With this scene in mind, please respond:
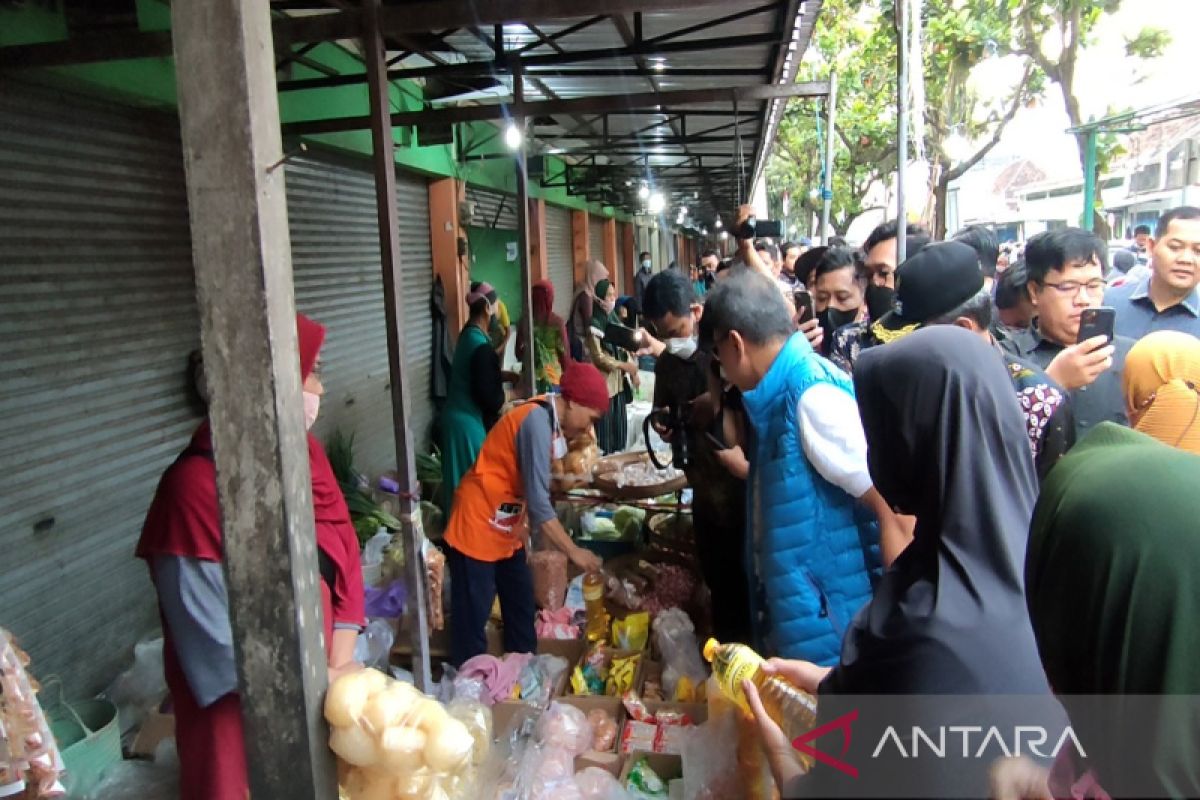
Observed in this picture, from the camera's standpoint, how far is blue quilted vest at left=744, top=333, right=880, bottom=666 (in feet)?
7.54

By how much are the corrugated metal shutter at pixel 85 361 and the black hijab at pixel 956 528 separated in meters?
3.85

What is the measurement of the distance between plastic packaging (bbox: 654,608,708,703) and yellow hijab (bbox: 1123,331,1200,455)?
6.67 feet

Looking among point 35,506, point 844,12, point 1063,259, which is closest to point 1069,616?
point 1063,259

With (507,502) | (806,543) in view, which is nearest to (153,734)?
(507,502)

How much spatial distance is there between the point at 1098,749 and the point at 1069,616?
19 cm

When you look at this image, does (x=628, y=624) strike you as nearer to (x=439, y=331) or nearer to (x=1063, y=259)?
(x=1063, y=259)

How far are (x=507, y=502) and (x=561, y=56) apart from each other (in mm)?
3103

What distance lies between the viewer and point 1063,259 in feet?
9.80

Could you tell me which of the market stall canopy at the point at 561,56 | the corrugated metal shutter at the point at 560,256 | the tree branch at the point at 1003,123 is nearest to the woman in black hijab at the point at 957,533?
the market stall canopy at the point at 561,56

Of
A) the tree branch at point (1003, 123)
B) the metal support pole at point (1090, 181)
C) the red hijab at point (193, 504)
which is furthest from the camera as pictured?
the tree branch at point (1003, 123)

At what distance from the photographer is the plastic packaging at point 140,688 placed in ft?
12.8

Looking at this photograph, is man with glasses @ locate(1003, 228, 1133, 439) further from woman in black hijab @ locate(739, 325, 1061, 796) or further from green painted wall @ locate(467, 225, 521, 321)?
green painted wall @ locate(467, 225, 521, 321)

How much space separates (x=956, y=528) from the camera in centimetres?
144

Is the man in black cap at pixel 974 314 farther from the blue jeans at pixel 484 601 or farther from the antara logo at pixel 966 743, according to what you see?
the blue jeans at pixel 484 601
